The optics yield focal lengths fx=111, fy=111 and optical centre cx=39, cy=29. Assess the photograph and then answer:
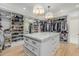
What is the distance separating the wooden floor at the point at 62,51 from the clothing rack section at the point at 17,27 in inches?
8.3

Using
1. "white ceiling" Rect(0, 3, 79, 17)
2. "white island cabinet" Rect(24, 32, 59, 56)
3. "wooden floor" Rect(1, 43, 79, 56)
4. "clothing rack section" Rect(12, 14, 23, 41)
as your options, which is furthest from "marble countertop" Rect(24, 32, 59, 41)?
"white ceiling" Rect(0, 3, 79, 17)

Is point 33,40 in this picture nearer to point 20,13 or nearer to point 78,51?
point 20,13

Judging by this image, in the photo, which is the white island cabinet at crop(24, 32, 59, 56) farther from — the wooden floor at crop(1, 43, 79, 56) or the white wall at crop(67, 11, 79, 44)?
the white wall at crop(67, 11, 79, 44)

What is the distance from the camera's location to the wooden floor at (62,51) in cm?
229

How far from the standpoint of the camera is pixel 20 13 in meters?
2.28

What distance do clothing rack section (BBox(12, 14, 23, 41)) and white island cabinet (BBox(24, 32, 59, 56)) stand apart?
13 cm

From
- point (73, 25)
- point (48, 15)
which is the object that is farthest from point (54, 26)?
point (73, 25)

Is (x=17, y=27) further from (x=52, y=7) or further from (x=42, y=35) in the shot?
(x=52, y=7)

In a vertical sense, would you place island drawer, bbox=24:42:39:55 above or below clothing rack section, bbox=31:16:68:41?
below

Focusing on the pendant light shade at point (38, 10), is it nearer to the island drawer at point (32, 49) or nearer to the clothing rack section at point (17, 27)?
the clothing rack section at point (17, 27)

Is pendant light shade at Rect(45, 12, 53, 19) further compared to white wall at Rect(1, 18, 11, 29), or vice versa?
pendant light shade at Rect(45, 12, 53, 19)

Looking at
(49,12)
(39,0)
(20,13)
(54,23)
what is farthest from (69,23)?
(20,13)

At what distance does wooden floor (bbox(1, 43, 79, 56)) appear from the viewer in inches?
90.4

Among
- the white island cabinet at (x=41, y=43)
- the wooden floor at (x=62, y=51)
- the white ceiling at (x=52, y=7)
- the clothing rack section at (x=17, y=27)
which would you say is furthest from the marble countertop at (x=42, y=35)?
the white ceiling at (x=52, y=7)
